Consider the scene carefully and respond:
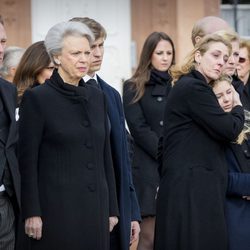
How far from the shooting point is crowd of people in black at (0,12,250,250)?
486 cm

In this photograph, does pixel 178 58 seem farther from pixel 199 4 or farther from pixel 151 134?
pixel 151 134

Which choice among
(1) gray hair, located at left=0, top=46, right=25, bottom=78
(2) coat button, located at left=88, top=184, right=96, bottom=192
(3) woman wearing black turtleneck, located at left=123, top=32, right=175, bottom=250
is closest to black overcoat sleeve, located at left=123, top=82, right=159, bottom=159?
(3) woman wearing black turtleneck, located at left=123, top=32, right=175, bottom=250

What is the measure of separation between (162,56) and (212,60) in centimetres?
211

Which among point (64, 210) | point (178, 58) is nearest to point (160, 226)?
point (64, 210)

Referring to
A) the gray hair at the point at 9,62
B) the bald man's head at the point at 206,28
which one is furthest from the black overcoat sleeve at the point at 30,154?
the gray hair at the point at 9,62

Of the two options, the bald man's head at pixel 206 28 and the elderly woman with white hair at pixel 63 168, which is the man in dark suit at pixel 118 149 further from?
the bald man's head at pixel 206 28

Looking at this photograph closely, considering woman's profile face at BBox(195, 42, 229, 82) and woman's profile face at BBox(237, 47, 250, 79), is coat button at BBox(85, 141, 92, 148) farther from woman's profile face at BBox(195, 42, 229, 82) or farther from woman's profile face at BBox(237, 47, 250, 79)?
woman's profile face at BBox(237, 47, 250, 79)

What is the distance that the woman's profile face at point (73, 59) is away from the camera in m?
5.02

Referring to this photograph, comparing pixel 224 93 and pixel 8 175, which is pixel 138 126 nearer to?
pixel 224 93

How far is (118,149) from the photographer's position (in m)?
5.41

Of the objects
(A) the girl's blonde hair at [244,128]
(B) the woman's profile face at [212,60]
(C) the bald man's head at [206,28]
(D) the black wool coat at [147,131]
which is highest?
(C) the bald man's head at [206,28]

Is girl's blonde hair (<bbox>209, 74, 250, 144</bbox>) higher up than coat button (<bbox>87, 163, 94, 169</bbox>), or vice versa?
girl's blonde hair (<bbox>209, 74, 250, 144</bbox>)

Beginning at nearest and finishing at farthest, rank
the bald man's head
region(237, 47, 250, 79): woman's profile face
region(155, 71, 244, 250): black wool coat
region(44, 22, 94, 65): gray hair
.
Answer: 1. region(44, 22, 94, 65): gray hair
2. region(155, 71, 244, 250): black wool coat
3. the bald man's head
4. region(237, 47, 250, 79): woman's profile face

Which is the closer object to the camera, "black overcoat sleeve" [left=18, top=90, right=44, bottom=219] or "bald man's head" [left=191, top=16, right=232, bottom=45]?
"black overcoat sleeve" [left=18, top=90, right=44, bottom=219]
